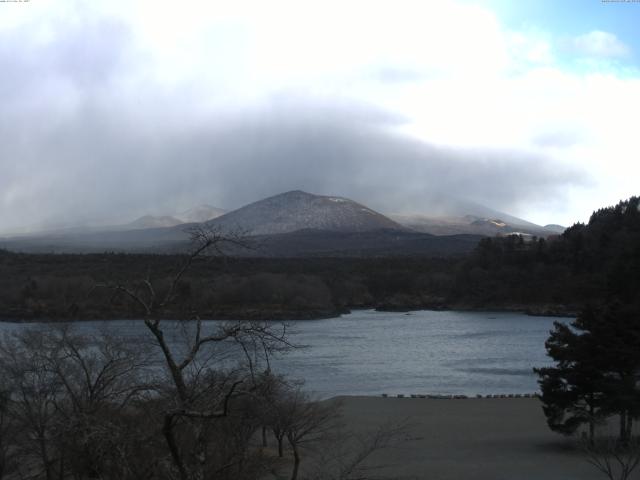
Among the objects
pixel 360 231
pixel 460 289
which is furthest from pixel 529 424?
pixel 360 231

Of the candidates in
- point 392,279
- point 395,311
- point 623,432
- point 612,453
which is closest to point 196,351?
point 612,453

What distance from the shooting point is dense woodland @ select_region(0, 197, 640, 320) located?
74125 millimetres

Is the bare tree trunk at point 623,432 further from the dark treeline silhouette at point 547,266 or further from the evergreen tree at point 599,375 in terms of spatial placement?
the dark treeline silhouette at point 547,266

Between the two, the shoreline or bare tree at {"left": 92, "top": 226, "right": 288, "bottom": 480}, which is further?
the shoreline

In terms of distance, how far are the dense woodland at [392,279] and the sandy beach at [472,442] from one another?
1533 inches

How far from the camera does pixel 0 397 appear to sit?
Result: 14.1m

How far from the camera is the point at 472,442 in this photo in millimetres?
22250

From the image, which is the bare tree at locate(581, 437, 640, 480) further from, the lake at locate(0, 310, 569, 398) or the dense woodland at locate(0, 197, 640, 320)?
the dense woodland at locate(0, 197, 640, 320)

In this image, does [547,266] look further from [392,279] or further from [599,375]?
[599,375]

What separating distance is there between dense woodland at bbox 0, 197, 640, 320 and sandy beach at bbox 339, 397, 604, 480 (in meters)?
38.9

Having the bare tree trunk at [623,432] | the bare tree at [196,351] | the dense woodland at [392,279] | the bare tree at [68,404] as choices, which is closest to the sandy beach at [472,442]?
the bare tree trunk at [623,432]

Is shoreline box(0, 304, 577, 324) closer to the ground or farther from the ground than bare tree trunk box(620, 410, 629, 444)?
closer to the ground

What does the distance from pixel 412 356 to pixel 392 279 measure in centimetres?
5843

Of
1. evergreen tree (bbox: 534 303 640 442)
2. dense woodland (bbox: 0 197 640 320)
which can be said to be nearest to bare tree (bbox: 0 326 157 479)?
evergreen tree (bbox: 534 303 640 442)
